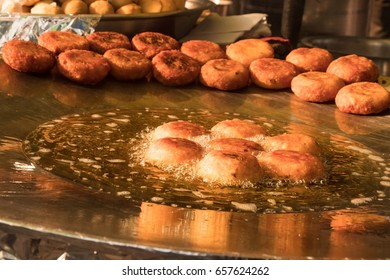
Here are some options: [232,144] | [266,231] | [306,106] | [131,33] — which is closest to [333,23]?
[131,33]

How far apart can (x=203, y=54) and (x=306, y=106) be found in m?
0.43

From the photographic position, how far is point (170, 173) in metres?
1.68

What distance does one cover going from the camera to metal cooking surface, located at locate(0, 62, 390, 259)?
135 centimetres

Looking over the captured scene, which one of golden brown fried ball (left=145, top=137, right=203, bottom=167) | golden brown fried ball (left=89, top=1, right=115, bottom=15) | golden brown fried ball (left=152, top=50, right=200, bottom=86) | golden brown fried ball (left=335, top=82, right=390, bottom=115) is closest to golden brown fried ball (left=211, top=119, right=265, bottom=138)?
golden brown fried ball (left=145, top=137, right=203, bottom=167)

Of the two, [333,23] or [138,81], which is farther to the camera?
[333,23]

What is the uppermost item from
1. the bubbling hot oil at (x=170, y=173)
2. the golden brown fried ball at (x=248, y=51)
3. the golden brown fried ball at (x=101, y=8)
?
the golden brown fried ball at (x=101, y=8)

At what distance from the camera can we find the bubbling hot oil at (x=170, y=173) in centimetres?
157

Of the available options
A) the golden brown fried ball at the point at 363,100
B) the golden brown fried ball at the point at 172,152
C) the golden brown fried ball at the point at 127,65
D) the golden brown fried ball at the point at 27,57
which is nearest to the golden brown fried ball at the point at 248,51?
the golden brown fried ball at the point at 127,65

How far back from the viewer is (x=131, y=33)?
2789 millimetres

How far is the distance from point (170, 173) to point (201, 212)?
0.20 m

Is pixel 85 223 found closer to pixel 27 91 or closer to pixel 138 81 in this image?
pixel 27 91

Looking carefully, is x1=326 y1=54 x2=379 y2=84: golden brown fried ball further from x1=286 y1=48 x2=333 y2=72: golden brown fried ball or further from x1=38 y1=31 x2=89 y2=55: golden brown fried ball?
x1=38 y1=31 x2=89 y2=55: golden brown fried ball

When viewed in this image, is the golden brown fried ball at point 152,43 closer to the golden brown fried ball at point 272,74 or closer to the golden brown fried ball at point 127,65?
the golden brown fried ball at point 127,65

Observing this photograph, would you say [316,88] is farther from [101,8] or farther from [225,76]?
[101,8]
